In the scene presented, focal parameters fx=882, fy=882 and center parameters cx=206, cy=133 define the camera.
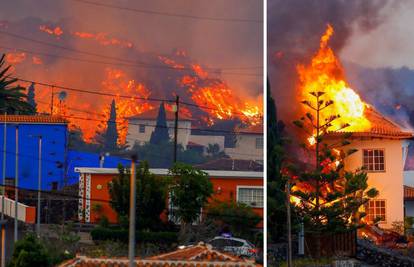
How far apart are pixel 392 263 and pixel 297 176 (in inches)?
78.4

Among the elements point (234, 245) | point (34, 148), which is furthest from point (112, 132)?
point (234, 245)

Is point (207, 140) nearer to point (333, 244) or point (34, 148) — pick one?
point (34, 148)

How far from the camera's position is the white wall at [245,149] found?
24609 millimetres

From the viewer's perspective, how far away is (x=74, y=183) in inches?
837

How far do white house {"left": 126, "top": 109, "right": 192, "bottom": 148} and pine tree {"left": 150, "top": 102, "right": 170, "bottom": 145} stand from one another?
113 millimetres

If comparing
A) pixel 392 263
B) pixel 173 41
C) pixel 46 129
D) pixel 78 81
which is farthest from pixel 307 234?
pixel 78 81

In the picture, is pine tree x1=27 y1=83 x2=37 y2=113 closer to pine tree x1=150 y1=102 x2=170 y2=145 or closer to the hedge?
pine tree x1=150 y1=102 x2=170 y2=145

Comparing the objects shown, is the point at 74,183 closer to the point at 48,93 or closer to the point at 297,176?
the point at 48,93

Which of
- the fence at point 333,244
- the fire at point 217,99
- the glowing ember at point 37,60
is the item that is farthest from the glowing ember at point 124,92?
the fence at point 333,244

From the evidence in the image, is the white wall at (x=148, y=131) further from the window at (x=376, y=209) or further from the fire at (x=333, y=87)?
the window at (x=376, y=209)

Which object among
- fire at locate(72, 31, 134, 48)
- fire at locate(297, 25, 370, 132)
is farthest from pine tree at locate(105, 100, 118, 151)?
fire at locate(297, 25, 370, 132)

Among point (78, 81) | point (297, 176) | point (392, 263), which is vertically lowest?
point (392, 263)

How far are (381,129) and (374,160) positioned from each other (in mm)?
499

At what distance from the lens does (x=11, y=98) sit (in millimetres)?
22984
